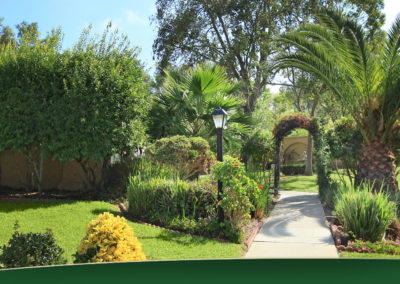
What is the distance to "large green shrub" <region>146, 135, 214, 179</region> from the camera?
997 cm

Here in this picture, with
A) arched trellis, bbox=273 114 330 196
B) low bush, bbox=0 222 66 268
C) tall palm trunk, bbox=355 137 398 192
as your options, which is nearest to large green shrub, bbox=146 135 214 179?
arched trellis, bbox=273 114 330 196

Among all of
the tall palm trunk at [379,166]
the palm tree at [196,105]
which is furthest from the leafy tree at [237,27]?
the tall palm trunk at [379,166]

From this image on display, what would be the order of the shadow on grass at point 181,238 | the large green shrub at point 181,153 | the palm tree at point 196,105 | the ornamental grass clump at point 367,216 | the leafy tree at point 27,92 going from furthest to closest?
the palm tree at point 196,105
the large green shrub at point 181,153
the leafy tree at point 27,92
the ornamental grass clump at point 367,216
the shadow on grass at point 181,238

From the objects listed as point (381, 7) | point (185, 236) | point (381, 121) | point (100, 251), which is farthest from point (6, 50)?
point (381, 7)

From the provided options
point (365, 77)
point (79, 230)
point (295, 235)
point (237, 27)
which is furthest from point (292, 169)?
point (79, 230)

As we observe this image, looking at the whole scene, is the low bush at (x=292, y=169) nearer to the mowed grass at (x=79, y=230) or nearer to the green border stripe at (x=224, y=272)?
the mowed grass at (x=79, y=230)

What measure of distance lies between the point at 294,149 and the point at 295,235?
20.6m

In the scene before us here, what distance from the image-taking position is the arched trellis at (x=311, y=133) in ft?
40.6

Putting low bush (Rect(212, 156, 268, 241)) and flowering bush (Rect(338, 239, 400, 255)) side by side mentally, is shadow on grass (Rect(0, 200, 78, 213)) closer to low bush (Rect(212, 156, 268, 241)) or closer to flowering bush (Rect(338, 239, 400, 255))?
low bush (Rect(212, 156, 268, 241))

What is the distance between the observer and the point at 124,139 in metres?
10.1

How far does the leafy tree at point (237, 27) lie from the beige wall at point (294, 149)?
8855 mm

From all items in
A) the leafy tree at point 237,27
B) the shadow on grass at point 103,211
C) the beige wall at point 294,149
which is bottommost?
the shadow on grass at point 103,211

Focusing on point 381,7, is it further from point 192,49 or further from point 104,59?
point 104,59

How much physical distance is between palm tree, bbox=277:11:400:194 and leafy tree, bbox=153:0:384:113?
5.78 metres
